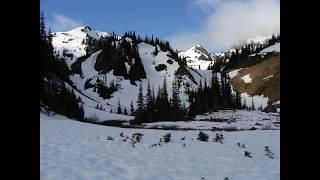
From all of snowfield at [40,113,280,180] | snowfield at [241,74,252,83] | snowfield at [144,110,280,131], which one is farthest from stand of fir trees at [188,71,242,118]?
snowfield at [40,113,280,180]

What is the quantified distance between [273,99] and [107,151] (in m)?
144

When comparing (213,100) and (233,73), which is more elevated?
(233,73)

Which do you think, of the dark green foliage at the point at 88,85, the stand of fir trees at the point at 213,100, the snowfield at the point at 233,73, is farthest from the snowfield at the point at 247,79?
the dark green foliage at the point at 88,85

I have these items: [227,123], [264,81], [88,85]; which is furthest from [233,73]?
[227,123]

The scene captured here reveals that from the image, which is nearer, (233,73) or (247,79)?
(247,79)

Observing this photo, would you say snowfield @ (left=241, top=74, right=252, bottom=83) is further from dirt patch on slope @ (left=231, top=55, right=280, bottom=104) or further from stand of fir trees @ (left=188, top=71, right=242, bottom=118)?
stand of fir trees @ (left=188, top=71, right=242, bottom=118)

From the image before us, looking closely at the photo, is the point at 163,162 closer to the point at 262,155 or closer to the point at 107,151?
the point at 107,151

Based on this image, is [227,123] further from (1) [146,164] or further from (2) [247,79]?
(2) [247,79]

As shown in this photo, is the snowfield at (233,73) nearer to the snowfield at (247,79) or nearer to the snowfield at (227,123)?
the snowfield at (247,79)

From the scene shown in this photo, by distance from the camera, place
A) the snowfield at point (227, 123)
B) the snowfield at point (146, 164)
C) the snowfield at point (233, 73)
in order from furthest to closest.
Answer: the snowfield at point (233, 73), the snowfield at point (227, 123), the snowfield at point (146, 164)

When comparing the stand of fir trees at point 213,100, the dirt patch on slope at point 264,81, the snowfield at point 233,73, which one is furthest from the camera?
the snowfield at point 233,73

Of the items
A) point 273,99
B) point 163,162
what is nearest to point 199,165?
point 163,162
